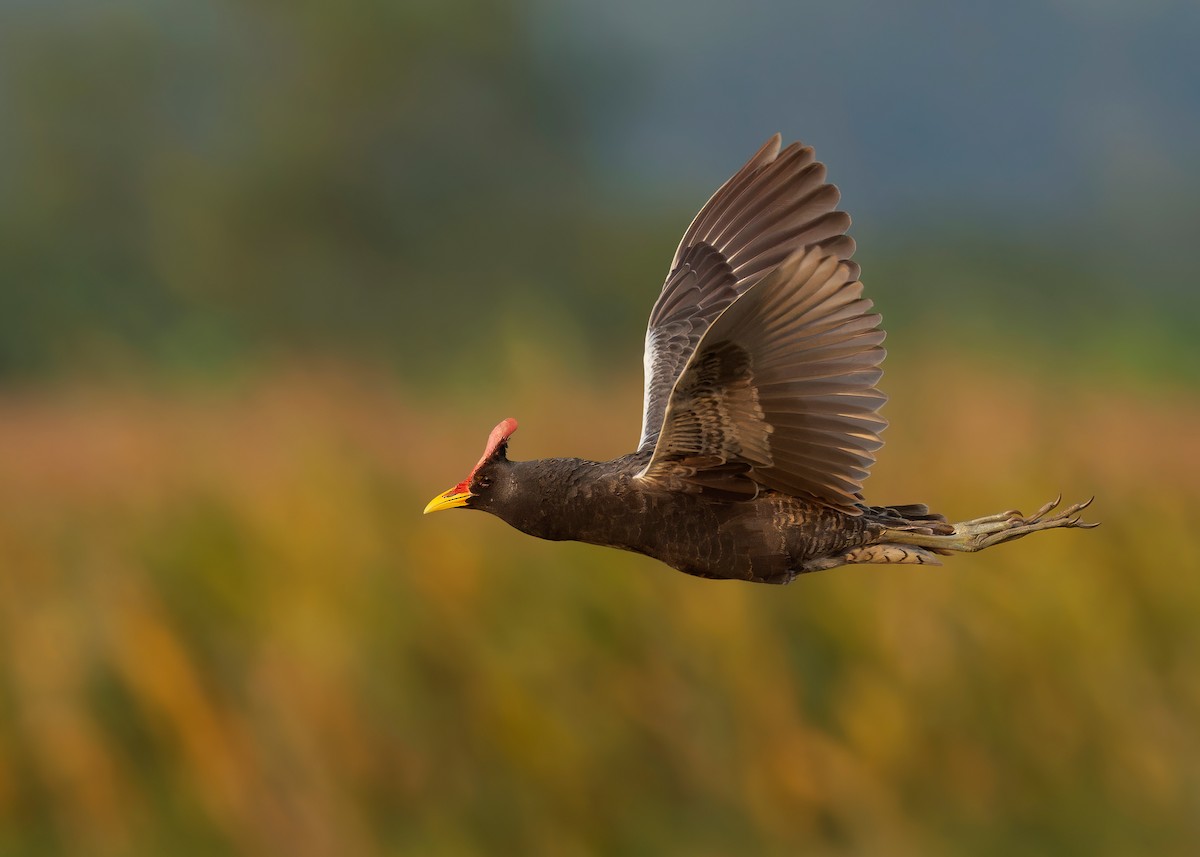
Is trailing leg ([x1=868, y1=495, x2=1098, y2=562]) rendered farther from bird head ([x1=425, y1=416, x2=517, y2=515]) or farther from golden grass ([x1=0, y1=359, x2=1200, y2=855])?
golden grass ([x1=0, y1=359, x2=1200, y2=855])

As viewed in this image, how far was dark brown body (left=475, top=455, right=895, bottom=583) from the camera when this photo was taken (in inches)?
159

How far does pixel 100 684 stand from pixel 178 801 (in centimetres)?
81

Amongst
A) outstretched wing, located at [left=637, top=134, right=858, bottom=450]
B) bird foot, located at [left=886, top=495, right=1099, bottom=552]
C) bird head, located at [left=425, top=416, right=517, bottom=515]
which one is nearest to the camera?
bird head, located at [left=425, top=416, right=517, bottom=515]

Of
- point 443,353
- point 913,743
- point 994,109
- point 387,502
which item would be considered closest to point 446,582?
point 387,502

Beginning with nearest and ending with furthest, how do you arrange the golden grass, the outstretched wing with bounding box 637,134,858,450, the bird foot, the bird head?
the bird head
the bird foot
the outstretched wing with bounding box 637,134,858,450
the golden grass

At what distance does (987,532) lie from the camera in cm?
450

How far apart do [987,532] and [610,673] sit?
4.52m

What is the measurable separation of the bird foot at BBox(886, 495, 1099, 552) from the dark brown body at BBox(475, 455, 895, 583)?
0.98 ft

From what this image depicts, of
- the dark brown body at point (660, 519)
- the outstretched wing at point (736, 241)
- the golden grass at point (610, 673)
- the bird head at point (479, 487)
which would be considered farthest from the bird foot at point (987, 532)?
the golden grass at point (610, 673)

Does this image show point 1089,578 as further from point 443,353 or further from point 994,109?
point 994,109

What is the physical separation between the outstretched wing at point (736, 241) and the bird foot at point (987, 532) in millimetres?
853

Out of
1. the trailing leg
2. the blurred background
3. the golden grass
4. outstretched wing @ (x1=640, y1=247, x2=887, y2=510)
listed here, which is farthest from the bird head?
the golden grass

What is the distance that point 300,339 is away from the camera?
38094 mm

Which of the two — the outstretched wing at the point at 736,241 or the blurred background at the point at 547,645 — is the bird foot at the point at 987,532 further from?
the blurred background at the point at 547,645
